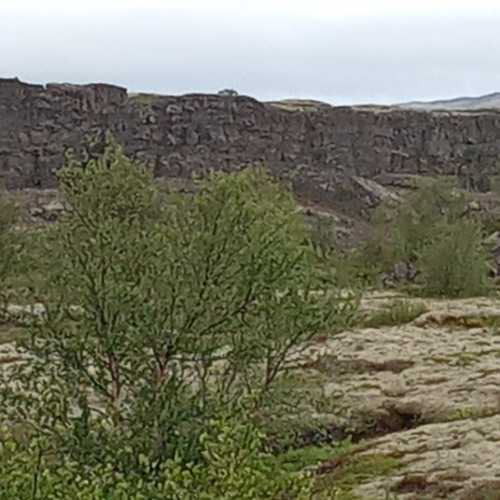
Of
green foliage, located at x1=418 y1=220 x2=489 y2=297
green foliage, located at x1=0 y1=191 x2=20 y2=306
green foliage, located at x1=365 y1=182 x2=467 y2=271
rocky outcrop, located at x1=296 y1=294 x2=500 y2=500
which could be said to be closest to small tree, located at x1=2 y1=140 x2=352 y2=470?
rocky outcrop, located at x1=296 y1=294 x2=500 y2=500

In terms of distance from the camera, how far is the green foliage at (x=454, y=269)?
2029 inches

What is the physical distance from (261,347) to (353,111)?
9993 centimetres

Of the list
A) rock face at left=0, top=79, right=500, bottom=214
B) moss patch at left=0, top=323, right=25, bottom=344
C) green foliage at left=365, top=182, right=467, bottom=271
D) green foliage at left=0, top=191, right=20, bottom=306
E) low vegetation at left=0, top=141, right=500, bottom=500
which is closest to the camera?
low vegetation at left=0, top=141, right=500, bottom=500

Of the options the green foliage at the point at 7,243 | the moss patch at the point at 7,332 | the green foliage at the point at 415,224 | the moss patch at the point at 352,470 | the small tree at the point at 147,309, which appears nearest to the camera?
the small tree at the point at 147,309

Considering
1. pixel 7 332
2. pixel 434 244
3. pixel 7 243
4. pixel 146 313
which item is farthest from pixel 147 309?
pixel 434 244

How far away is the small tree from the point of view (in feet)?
48.7

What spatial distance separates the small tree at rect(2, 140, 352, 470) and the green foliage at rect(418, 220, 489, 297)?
115 ft

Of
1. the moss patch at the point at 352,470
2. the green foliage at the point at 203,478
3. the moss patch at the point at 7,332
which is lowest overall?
the moss patch at the point at 7,332

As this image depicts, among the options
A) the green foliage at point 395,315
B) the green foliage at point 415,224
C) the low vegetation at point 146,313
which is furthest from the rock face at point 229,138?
the low vegetation at point 146,313

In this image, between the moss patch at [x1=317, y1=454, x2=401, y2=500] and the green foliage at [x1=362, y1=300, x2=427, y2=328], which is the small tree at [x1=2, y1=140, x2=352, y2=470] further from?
the green foliage at [x1=362, y1=300, x2=427, y2=328]

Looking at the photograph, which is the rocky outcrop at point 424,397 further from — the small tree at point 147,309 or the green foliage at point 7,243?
the green foliage at point 7,243

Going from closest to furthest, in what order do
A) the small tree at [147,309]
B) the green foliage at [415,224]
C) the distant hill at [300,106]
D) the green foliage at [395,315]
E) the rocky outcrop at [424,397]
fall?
the small tree at [147,309]
the rocky outcrop at [424,397]
the green foliage at [395,315]
the green foliage at [415,224]
the distant hill at [300,106]

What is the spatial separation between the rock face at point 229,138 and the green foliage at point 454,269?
4593 centimetres

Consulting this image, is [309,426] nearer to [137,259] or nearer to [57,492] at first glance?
[137,259]
